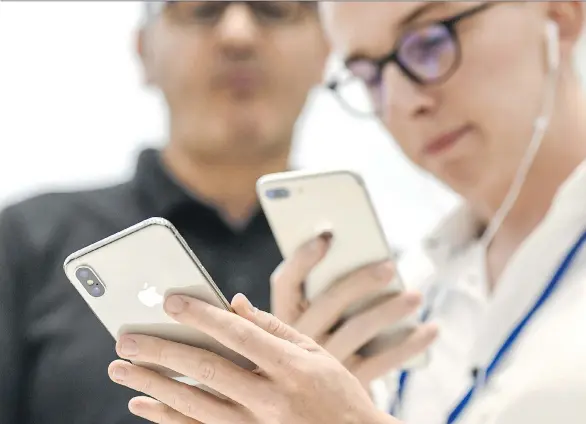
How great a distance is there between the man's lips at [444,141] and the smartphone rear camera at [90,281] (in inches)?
13.0

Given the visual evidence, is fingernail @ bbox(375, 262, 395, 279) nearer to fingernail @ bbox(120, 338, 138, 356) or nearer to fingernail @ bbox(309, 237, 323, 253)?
fingernail @ bbox(309, 237, 323, 253)

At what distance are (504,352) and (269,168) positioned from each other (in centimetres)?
27

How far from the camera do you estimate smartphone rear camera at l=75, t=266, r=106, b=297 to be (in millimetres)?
394

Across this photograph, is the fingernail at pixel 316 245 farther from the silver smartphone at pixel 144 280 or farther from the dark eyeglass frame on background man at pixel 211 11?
the dark eyeglass frame on background man at pixel 211 11

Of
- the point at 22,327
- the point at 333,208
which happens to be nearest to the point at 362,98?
the point at 333,208

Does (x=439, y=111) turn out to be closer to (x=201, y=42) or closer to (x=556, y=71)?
(x=556, y=71)

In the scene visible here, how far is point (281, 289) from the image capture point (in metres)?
0.52

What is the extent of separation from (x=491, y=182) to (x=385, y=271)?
162 millimetres

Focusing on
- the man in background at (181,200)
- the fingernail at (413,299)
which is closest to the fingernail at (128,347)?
the man in background at (181,200)

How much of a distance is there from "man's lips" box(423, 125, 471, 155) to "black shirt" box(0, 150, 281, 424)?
0.16m

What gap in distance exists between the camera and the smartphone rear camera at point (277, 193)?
0.49 metres

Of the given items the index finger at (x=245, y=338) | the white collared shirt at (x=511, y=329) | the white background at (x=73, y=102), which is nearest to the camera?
the index finger at (x=245, y=338)

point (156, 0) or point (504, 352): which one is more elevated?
point (156, 0)

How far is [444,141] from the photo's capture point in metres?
0.60
